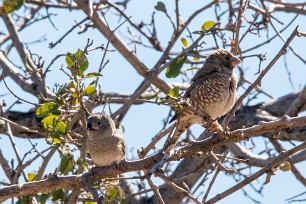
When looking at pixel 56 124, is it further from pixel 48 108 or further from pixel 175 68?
pixel 175 68

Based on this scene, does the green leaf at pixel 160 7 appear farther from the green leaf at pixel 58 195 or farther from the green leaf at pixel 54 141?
the green leaf at pixel 58 195

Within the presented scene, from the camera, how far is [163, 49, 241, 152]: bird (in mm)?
6508

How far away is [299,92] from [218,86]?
1695 mm

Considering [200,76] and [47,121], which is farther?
[200,76]

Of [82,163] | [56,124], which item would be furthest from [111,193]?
[56,124]

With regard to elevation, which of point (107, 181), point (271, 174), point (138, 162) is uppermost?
point (107, 181)

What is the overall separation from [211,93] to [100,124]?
1.07 meters

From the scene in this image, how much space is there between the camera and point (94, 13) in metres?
7.55

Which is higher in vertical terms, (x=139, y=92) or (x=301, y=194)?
(x=139, y=92)

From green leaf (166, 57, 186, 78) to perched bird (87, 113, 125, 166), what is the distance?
2.76 ft

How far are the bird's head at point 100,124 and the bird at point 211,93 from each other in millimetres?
777

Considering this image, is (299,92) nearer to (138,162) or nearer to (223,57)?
(223,57)

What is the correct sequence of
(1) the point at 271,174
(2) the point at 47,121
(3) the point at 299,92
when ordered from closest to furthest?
(1) the point at 271,174 → (2) the point at 47,121 → (3) the point at 299,92

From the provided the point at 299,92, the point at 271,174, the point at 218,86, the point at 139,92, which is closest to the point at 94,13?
the point at 139,92
